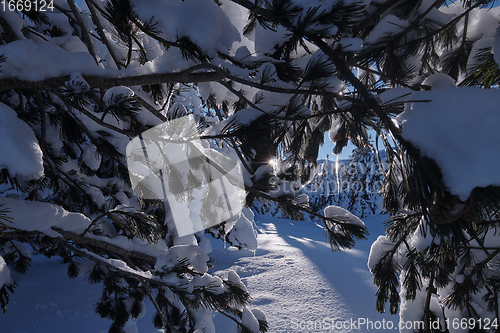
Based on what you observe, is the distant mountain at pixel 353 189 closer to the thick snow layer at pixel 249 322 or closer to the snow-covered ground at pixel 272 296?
the snow-covered ground at pixel 272 296

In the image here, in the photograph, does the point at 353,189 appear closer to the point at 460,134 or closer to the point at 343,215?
the point at 343,215

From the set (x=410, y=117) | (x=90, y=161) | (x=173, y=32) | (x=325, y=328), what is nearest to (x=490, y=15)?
(x=410, y=117)

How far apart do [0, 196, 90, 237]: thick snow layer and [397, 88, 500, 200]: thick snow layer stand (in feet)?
6.71

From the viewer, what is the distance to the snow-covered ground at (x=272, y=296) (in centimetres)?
395

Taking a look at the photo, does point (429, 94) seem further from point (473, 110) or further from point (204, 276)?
point (204, 276)

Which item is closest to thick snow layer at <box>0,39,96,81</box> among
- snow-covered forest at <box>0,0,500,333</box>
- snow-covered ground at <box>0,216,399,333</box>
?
snow-covered forest at <box>0,0,500,333</box>

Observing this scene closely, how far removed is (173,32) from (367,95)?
98 cm

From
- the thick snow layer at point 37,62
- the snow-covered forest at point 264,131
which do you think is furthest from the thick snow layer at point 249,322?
the thick snow layer at point 37,62

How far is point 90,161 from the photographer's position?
2498 millimetres

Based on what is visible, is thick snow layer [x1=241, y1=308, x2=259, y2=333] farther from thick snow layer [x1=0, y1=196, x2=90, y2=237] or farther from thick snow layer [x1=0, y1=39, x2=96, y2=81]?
thick snow layer [x1=0, y1=39, x2=96, y2=81]

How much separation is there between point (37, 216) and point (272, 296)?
4.40 meters

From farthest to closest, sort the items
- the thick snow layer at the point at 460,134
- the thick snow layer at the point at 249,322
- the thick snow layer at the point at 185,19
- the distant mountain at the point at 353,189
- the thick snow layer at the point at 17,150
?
the distant mountain at the point at 353,189 → the thick snow layer at the point at 249,322 → the thick snow layer at the point at 185,19 → the thick snow layer at the point at 17,150 → the thick snow layer at the point at 460,134

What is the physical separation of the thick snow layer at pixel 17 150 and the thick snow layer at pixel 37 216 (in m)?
0.68

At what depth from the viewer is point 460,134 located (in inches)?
23.0
